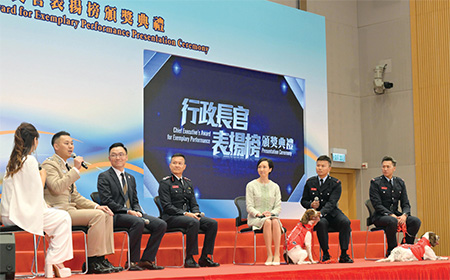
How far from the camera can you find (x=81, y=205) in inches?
203

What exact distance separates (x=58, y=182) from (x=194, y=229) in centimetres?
149

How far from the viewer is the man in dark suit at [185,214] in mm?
5664

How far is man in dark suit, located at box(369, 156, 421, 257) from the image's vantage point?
6.88 metres

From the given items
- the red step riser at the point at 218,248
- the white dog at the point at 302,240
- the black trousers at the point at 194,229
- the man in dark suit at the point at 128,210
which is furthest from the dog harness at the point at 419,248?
the man in dark suit at the point at 128,210

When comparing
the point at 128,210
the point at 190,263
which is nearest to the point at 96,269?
the point at 128,210

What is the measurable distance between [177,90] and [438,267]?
13.1 ft

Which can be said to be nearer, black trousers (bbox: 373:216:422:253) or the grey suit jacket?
the grey suit jacket

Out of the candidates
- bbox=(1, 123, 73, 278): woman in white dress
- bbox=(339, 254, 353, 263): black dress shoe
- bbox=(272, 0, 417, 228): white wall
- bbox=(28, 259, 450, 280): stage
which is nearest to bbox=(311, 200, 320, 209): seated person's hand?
bbox=(339, 254, 353, 263): black dress shoe

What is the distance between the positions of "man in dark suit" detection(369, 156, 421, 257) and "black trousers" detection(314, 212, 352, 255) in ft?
2.15

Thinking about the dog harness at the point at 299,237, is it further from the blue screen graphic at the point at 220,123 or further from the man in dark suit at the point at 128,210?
the blue screen graphic at the point at 220,123

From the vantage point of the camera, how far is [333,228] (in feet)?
21.5

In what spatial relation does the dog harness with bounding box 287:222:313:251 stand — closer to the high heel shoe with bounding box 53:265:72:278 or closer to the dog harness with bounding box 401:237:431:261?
the dog harness with bounding box 401:237:431:261

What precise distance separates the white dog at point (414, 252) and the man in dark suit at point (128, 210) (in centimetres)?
253

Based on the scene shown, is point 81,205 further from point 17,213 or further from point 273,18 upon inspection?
point 273,18
